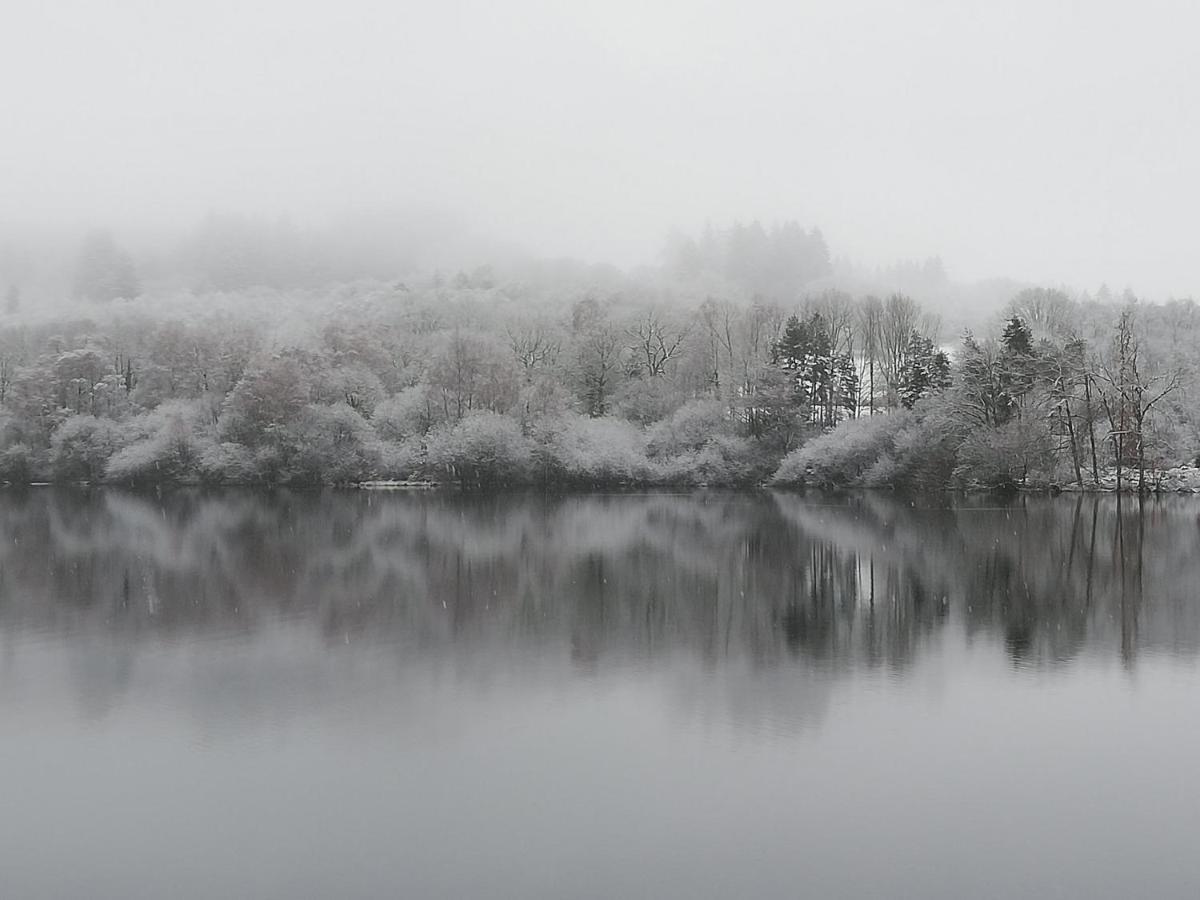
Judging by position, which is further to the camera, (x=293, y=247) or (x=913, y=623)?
(x=293, y=247)

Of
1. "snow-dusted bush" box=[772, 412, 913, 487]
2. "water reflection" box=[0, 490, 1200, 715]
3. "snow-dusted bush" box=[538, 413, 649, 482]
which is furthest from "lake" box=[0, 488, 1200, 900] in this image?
"snow-dusted bush" box=[538, 413, 649, 482]

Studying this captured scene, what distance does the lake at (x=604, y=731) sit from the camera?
7082 mm

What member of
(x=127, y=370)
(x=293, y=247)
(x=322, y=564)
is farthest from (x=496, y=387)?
(x=293, y=247)

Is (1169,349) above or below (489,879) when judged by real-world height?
above

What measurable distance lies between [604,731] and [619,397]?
60444mm

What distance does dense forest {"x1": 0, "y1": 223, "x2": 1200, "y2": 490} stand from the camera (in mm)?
51500

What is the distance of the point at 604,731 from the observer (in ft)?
33.0

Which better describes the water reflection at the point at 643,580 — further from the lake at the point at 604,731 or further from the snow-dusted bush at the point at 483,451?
the snow-dusted bush at the point at 483,451

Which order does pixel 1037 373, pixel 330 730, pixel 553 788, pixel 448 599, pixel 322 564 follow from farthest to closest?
pixel 1037 373, pixel 322 564, pixel 448 599, pixel 330 730, pixel 553 788

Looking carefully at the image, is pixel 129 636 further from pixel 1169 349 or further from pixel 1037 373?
pixel 1169 349

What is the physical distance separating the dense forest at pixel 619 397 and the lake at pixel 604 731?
3189 cm

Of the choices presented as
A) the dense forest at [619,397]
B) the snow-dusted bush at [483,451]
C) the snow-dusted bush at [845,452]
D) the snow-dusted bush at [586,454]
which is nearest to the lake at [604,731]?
the dense forest at [619,397]

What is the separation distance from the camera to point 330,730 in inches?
396

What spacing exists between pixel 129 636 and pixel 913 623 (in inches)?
481
